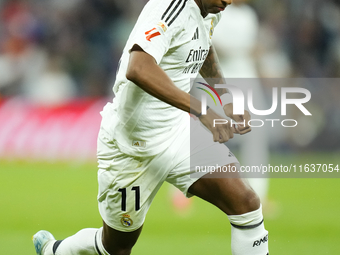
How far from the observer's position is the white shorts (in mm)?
3248

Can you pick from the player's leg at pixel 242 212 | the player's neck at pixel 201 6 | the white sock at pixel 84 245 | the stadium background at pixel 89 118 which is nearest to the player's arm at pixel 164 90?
the player's neck at pixel 201 6

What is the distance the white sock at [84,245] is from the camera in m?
3.53

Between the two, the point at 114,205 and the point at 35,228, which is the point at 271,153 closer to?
the point at 35,228

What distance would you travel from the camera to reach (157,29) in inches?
107

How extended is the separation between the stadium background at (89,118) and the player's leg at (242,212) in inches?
71.6

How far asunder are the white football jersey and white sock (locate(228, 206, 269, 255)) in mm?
624

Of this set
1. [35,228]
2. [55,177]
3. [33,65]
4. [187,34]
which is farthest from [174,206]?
[33,65]

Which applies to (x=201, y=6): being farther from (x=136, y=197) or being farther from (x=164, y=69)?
(x=136, y=197)

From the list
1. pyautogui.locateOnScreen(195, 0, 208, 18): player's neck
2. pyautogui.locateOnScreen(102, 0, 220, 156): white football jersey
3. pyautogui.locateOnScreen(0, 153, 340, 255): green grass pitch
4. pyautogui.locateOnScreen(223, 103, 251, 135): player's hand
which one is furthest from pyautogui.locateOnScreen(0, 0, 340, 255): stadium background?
pyautogui.locateOnScreen(195, 0, 208, 18): player's neck

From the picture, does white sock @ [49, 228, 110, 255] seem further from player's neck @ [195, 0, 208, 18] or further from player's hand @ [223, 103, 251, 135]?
player's neck @ [195, 0, 208, 18]

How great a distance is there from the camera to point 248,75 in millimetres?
5582

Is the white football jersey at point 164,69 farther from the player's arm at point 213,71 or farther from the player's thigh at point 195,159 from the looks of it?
the player's arm at point 213,71

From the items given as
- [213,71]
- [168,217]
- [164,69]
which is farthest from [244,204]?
[168,217]

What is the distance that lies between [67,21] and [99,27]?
0.76 m
